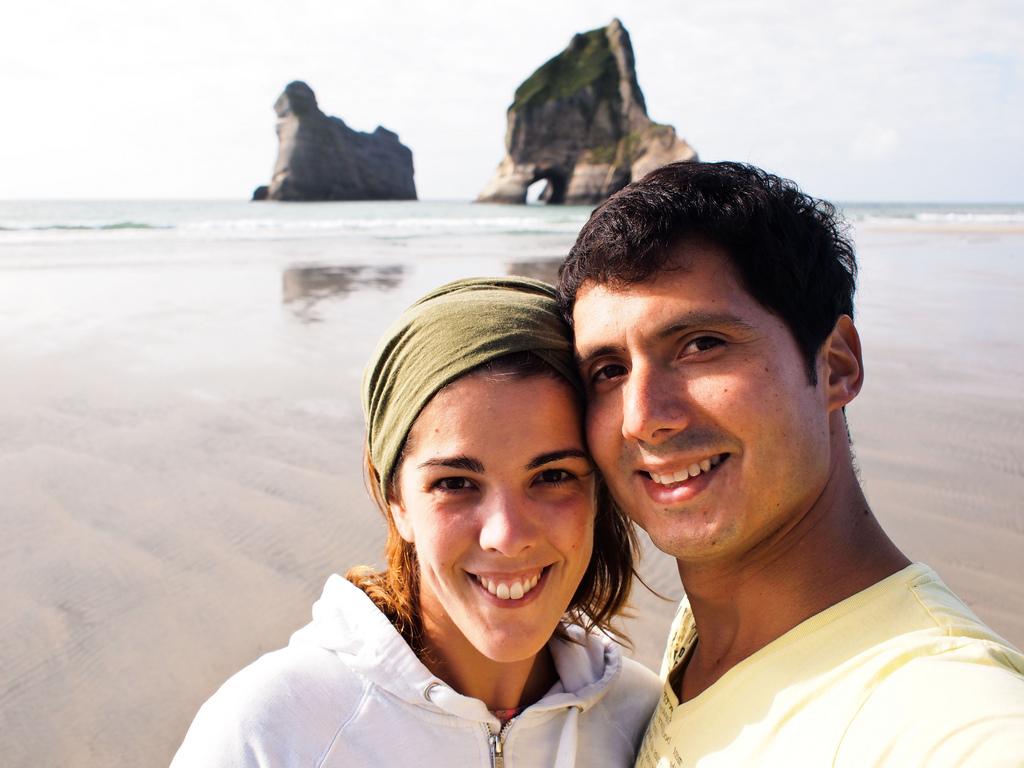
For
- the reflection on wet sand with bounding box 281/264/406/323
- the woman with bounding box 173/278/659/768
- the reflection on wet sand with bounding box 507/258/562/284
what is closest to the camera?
the woman with bounding box 173/278/659/768

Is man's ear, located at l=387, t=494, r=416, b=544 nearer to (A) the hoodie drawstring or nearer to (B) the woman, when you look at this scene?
(B) the woman

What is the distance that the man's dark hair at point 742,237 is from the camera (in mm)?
1961

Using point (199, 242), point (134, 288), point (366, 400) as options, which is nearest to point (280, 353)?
point (134, 288)

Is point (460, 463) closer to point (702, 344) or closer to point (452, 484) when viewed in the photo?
point (452, 484)

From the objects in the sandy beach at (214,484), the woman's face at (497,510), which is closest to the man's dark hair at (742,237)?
the woman's face at (497,510)

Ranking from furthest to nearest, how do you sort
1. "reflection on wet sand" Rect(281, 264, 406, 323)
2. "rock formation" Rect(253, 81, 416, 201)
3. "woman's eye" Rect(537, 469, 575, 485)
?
1. "rock formation" Rect(253, 81, 416, 201)
2. "reflection on wet sand" Rect(281, 264, 406, 323)
3. "woman's eye" Rect(537, 469, 575, 485)

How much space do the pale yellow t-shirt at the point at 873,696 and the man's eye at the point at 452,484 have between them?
2.37 feet

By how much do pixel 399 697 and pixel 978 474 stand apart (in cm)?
470

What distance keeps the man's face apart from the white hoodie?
1.76ft

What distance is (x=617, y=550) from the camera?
8.43 feet

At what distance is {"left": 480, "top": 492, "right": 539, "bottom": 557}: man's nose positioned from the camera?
186 cm

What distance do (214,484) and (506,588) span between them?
3.82 m

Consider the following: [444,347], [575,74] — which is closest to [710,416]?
[444,347]

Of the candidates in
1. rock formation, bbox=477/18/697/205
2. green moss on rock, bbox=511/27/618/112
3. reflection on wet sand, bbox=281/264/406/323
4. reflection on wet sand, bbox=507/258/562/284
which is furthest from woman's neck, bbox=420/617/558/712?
green moss on rock, bbox=511/27/618/112
